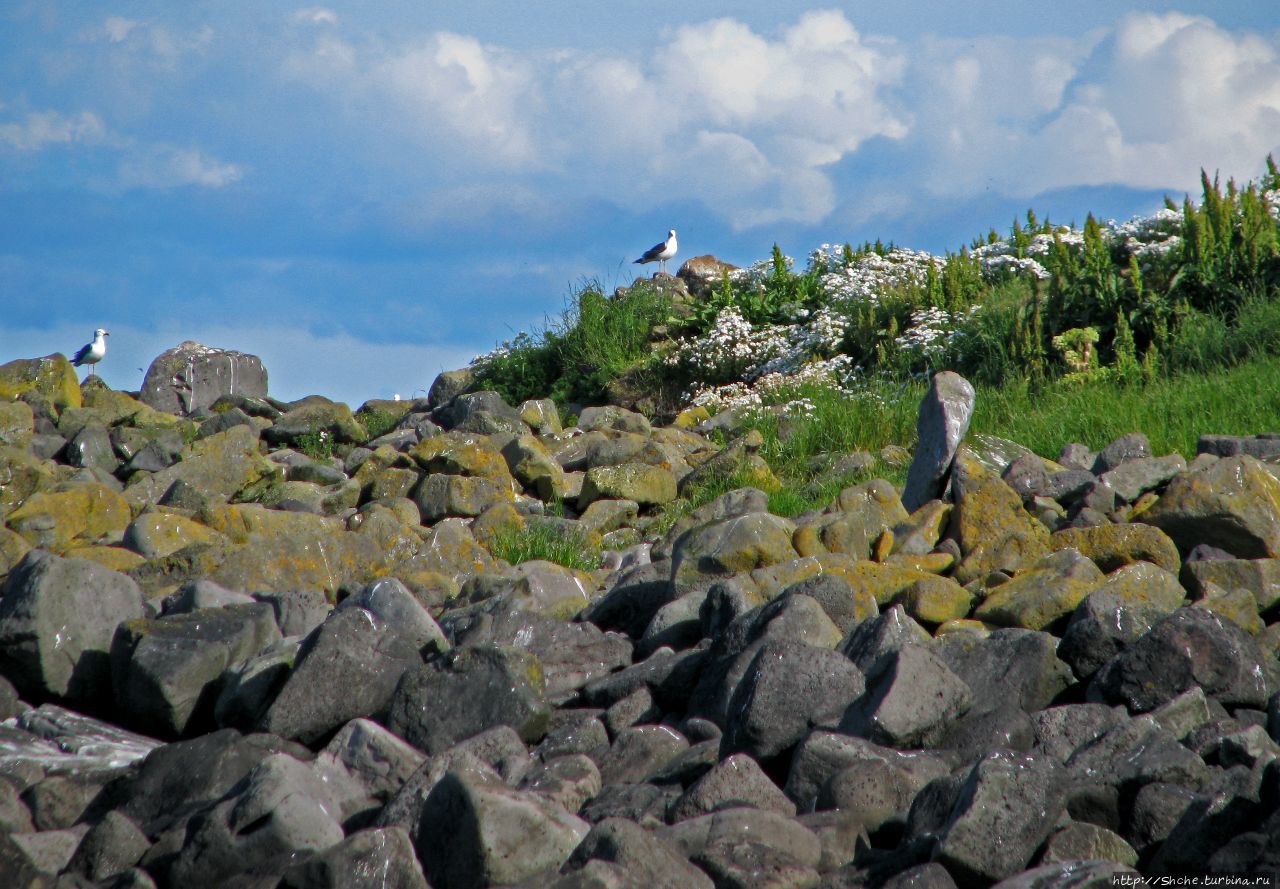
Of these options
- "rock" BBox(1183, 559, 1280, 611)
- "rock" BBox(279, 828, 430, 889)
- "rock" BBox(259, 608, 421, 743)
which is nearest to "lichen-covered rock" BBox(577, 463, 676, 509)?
"rock" BBox(259, 608, 421, 743)

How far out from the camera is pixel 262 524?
7805 mm

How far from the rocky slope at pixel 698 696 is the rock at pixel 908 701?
0.01m

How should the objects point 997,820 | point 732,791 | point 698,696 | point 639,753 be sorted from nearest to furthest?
point 997,820
point 732,791
point 639,753
point 698,696

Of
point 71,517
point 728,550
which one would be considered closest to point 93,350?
point 71,517

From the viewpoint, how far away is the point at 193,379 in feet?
64.3

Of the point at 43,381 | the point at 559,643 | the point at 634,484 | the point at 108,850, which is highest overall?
the point at 43,381

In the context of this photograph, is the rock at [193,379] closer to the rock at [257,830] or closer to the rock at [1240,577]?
the rock at [257,830]

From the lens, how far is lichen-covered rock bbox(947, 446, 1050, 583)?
5.39 meters

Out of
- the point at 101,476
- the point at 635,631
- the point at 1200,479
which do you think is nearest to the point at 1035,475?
the point at 1200,479

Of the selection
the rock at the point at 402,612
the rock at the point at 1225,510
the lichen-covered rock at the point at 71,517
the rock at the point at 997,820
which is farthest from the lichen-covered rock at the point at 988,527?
the lichen-covered rock at the point at 71,517

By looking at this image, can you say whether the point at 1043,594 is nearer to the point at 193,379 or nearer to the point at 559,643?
the point at 559,643

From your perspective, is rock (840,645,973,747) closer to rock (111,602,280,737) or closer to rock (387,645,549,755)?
rock (387,645,549,755)

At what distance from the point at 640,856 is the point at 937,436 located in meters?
4.59

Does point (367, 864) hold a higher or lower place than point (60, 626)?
lower
